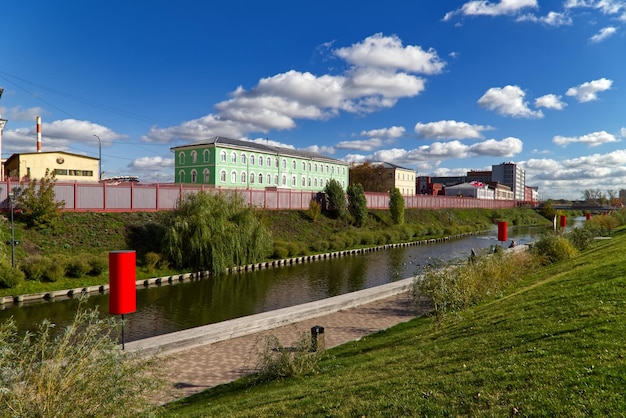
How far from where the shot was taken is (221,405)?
279 inches

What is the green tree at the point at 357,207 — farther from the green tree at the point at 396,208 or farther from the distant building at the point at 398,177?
the distant building at the point at 398,177

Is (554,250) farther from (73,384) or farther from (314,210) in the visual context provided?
(314,210)

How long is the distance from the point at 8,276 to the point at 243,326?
42.4 feet

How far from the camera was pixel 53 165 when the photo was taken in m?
44.5

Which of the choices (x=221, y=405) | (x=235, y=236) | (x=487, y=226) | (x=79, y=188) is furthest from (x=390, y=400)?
(x=487, y=226)

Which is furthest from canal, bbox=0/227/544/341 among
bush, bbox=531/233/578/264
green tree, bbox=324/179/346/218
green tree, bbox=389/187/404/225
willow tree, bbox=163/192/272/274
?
green tree, bbox=389/187/404/225

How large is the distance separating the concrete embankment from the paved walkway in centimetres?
18

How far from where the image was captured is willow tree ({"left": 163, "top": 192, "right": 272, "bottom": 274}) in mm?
25062

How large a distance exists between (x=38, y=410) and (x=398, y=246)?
40.5 metres

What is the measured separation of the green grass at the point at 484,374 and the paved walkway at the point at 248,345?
675 millimetres

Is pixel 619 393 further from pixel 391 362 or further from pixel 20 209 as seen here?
pixel 20 209

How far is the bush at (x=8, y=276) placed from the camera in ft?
59.5

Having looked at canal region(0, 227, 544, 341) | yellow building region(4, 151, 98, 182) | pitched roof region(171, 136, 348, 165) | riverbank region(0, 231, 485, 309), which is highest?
pitched roof region(171, 136, 348, 165)

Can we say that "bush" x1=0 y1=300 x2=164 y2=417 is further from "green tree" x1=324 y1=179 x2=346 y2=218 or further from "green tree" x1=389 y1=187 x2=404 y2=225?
"green tree" x1=389 y1=187 x2=404 y2=225
